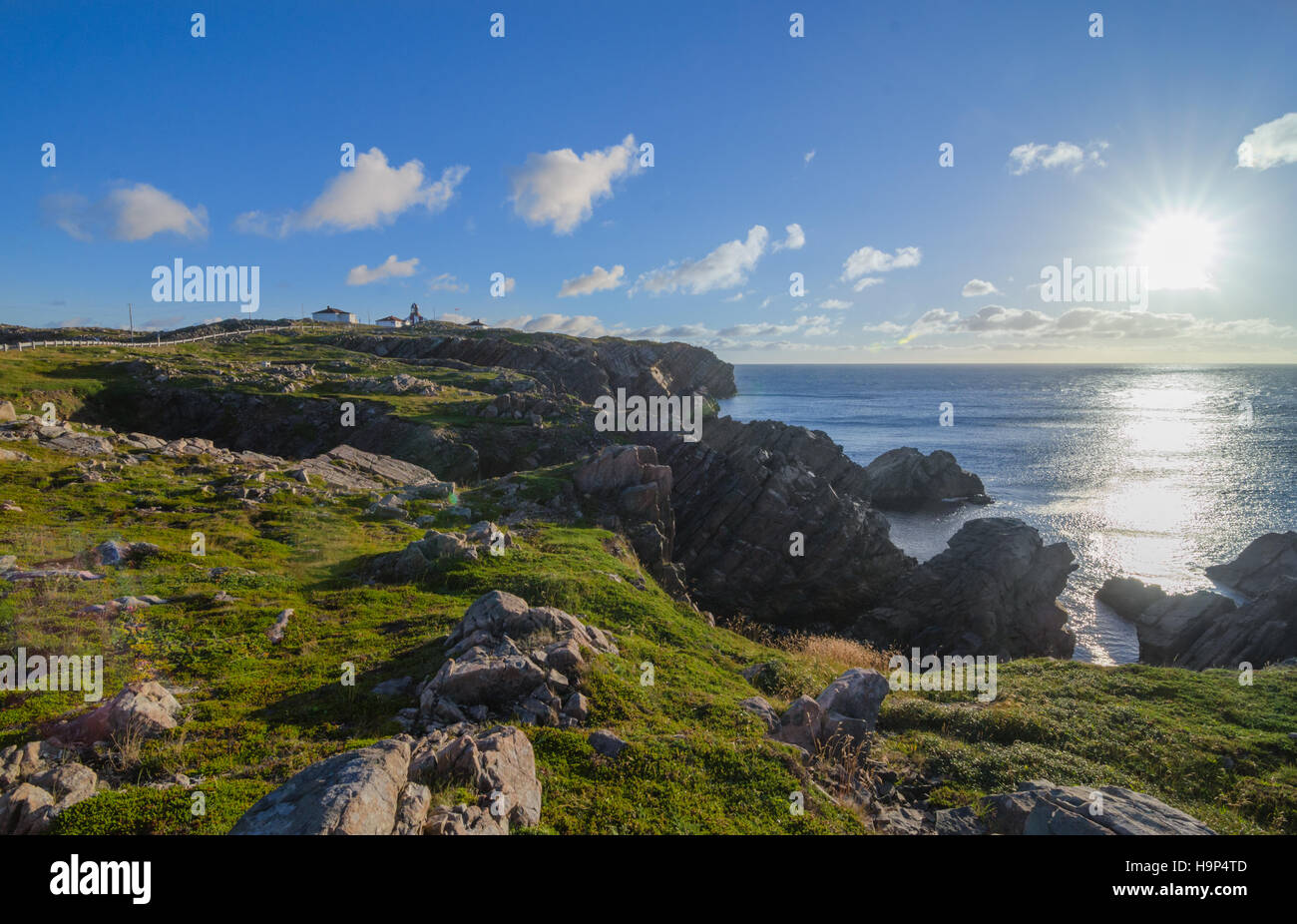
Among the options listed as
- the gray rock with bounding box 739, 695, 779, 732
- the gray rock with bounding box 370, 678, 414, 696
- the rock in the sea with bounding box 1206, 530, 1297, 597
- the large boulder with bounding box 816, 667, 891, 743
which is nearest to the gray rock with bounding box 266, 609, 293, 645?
the gray rock with bounding box 370, 678, 414, 696

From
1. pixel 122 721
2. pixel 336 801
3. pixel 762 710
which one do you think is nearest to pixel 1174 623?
pixel 762 710

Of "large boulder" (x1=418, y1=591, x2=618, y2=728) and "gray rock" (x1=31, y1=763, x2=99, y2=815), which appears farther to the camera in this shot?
"large boulder" (x1=418, y1=591, x2=618, y2=728)

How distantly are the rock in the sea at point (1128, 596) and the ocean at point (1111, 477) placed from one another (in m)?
0.78

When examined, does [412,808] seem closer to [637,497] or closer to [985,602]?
[637,497]

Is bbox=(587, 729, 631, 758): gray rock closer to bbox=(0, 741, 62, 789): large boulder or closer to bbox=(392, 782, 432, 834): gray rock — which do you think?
bbox=(392, 782, 432, 834): gray rock

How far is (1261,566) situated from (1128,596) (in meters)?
11.6

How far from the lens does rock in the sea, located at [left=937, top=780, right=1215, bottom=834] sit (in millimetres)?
7633

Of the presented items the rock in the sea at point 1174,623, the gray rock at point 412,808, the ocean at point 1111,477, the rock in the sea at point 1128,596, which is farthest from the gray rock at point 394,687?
the rock in the sea at point 1128,596

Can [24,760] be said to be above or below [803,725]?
above

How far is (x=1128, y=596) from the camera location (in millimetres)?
36594

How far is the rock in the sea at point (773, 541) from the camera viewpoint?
35.3 metres

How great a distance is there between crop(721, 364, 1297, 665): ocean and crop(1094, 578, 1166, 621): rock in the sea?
2.55 ft
